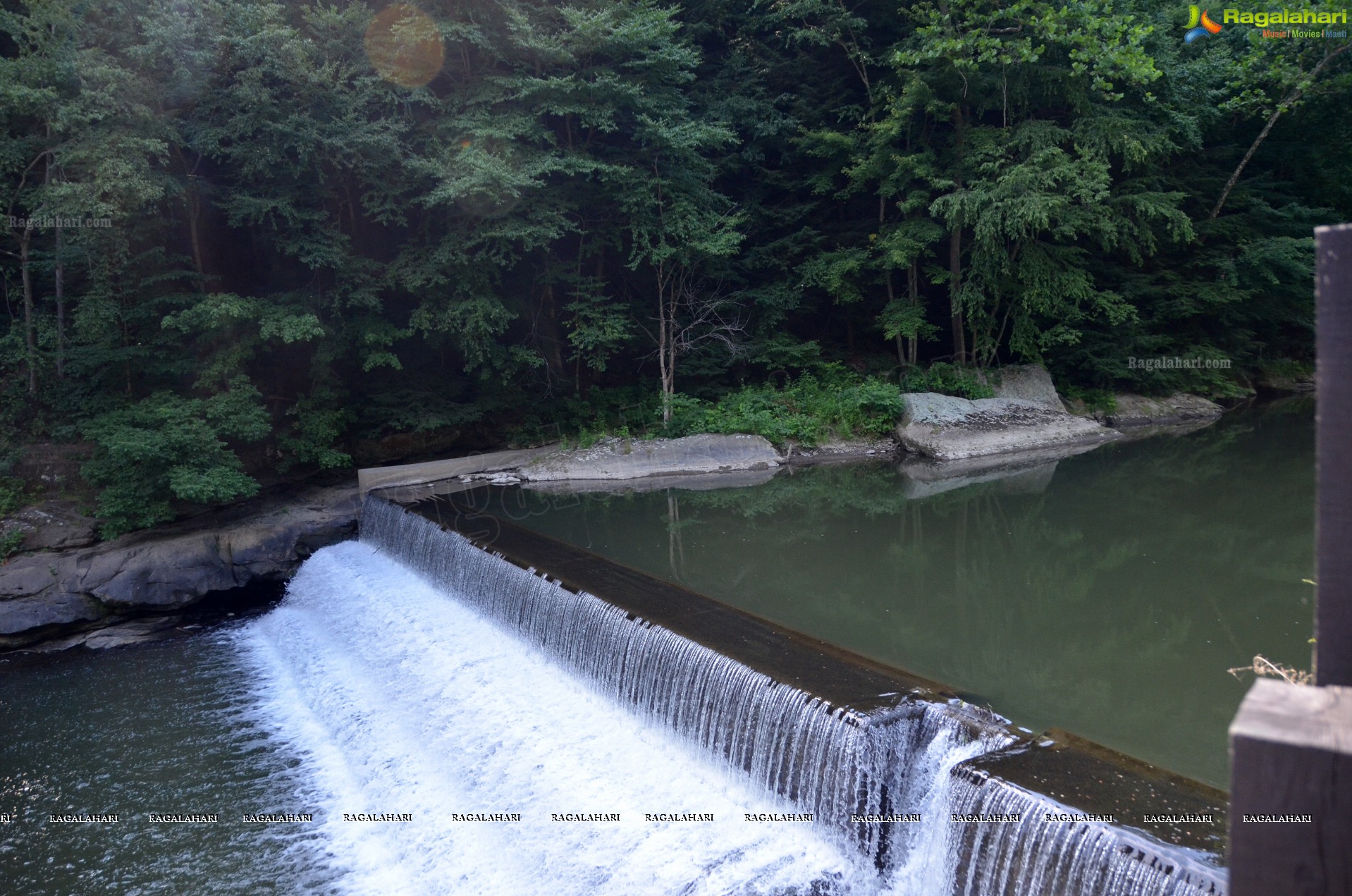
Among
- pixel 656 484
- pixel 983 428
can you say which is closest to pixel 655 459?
pixel 656 484

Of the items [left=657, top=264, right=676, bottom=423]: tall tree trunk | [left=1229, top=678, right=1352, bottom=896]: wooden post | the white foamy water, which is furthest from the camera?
[left=657, top=264, right=676, bottom=423]: tall tree trunk

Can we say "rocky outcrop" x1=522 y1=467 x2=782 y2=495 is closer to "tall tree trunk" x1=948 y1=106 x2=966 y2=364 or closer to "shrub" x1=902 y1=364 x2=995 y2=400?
"shrub" x1=902 y1=364 x2=995 y2=400

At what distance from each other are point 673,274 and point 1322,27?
1238 cm

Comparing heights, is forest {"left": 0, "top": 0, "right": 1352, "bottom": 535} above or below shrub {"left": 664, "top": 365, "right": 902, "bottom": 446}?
above

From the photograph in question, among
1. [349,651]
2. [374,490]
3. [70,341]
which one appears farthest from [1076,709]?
[70,341]

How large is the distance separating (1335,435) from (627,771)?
5716mm

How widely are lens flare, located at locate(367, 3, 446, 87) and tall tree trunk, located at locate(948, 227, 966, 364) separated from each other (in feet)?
31.0

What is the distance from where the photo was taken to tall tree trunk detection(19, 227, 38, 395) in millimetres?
11047

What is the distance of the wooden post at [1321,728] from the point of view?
0.81 metres

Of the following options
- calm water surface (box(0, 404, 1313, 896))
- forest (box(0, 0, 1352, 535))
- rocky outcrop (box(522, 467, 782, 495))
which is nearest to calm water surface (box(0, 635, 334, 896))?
calm water surface (box(0, 404, 1313, 896))

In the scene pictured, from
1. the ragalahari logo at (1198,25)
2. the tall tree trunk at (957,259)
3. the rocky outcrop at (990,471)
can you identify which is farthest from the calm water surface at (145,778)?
the ragalahari logo at (1198,25)

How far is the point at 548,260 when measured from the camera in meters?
14.5

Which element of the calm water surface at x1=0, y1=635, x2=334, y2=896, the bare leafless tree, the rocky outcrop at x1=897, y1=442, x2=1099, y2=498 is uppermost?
the bare leafless tree

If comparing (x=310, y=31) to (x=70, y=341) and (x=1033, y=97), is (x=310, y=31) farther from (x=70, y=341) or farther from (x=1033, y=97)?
(x=1033, y=97)
